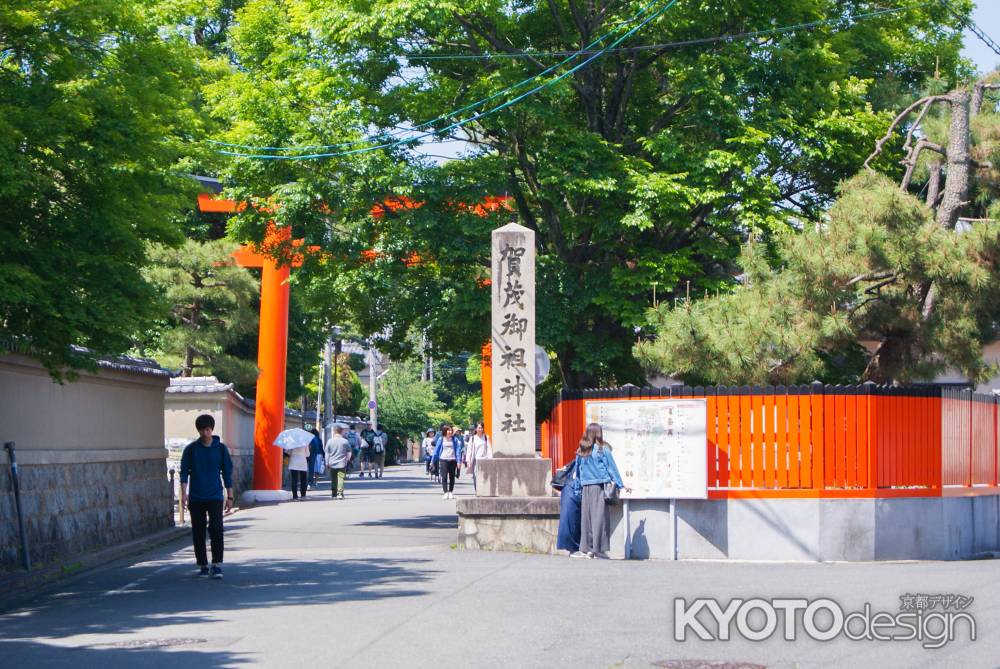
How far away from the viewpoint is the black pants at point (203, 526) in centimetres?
1410

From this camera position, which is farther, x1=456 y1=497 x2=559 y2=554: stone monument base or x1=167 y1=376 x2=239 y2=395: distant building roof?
x1=167 y1=376 x2=239 y2=395: distant building roof

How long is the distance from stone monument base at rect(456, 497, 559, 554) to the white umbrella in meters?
13.6

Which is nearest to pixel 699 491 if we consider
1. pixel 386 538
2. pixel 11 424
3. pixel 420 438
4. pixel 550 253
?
pixel 386 538

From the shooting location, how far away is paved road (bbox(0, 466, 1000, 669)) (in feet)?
28.1

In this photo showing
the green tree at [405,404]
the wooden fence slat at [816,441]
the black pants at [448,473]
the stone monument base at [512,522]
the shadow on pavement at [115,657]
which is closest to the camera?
the shadow on pavement at [115,657]

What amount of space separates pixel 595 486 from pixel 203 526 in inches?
191

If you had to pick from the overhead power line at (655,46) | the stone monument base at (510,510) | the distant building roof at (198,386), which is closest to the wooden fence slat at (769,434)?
the stone monument base at (510,510)

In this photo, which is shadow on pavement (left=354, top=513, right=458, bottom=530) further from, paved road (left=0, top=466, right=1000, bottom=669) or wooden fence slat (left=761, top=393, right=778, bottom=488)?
wooden fence slat (left=761, top=393, right=778, bottom=488)

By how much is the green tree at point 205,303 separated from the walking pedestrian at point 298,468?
12.6ft

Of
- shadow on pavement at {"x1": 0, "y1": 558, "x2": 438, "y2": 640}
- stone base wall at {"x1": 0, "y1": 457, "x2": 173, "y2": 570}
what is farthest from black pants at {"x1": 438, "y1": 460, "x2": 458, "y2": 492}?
shadow on pavement at {"x1": 0, "y1": 558, "x2": 438, "y2": 640}

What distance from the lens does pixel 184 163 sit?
15.9 meters

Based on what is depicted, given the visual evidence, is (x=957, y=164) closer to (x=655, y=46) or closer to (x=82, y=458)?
(x=655, y=46)

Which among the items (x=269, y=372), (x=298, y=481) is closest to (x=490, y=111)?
(x=269, y=372)

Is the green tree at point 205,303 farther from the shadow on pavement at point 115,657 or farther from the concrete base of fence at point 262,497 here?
the shadow on pavement at point 115,657
